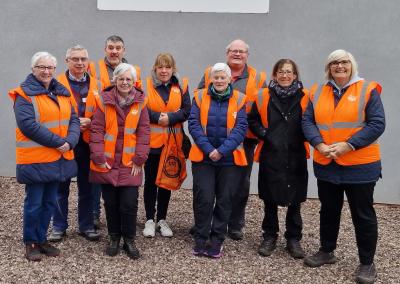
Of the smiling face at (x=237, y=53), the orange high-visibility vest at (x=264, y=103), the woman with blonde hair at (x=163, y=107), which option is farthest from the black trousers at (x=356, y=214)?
the woman with blonde hair at (x=163, y=107)

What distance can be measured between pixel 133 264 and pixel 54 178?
1044mm

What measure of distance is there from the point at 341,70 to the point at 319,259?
175 cm

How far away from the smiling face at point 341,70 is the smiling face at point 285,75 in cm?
37

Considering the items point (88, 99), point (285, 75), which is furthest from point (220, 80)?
point (88, 99)

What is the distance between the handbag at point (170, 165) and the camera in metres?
4.94

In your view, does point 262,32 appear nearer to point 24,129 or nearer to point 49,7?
point 49,7

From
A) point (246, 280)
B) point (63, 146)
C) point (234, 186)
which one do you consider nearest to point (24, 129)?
point (63, 146)

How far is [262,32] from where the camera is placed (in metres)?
6.57

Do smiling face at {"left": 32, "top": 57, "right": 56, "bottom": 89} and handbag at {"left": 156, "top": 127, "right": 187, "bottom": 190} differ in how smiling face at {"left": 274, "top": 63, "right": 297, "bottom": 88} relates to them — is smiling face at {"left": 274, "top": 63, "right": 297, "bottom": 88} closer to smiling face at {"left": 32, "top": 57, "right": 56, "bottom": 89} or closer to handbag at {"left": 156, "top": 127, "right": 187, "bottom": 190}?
handbag at {"left": 156, "top": 127, "right": 187, "bottom": 190}

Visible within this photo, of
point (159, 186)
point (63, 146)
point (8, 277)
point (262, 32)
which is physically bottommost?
point (8, 277)

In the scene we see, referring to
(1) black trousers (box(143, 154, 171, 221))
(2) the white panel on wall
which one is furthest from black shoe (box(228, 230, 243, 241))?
(2) the white panel on wall

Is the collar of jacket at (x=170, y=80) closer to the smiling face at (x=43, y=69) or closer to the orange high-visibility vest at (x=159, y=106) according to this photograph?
the orange high-visibility vest at (x=159, y=106)

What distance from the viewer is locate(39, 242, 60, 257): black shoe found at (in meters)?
4.55

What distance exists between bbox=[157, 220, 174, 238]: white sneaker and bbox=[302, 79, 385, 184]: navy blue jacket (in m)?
1.72
